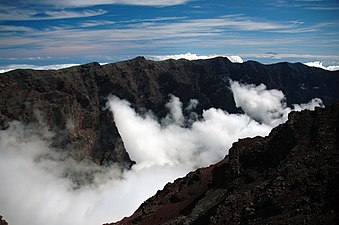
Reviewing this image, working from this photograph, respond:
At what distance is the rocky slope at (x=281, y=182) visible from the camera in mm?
35406

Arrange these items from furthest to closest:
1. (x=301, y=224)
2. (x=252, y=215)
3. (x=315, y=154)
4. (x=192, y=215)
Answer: (x=192, y=215)
(x=315, y=154)
(x=252, y=215)
(x=301, y=224)

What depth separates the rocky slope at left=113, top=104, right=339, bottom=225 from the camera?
35406 mm

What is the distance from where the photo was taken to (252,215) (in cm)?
3938

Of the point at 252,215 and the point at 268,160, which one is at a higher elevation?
the point at 268,160

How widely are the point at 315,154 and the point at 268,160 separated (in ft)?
38.5

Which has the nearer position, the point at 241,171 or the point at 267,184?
the point at 267,184

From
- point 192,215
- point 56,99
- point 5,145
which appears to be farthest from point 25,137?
point 192,215

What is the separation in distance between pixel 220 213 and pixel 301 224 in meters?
12.7

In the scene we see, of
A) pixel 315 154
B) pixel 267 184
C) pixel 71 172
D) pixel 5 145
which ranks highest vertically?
pixel 5 145

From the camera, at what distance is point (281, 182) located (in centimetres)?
4072

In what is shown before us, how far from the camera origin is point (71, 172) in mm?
196875

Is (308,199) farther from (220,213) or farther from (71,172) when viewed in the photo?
(71,172)

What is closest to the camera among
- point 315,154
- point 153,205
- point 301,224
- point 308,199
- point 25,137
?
point 301,224

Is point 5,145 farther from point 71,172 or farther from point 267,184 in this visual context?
point 267,184
